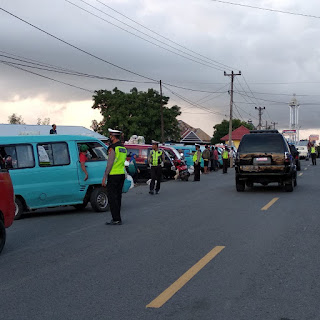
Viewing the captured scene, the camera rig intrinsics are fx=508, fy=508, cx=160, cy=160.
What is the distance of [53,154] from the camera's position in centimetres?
1204

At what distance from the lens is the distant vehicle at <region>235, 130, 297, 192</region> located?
16.4 m

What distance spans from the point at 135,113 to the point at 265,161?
5190 cm

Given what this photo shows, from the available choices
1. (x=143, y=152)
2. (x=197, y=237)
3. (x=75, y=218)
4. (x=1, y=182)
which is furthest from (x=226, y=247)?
(x=143, y=152)

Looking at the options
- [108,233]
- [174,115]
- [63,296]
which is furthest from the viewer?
[174,115]

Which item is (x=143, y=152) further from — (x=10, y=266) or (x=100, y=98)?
(x=100, y=98)

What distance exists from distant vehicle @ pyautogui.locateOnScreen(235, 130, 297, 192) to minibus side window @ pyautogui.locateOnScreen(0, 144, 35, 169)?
24.5ft

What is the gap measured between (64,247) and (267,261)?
3182 millimetres

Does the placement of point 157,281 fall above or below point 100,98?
below

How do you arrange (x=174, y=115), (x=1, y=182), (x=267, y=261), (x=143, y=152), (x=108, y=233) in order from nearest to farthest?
(x=267, y=261) < (x=1, y=182) < (x=108, y=233) < (x=143, y=152) < (x=174, y=115)

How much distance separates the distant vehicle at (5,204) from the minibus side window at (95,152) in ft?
15.6

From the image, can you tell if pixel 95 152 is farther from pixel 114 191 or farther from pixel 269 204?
pixel 269 204

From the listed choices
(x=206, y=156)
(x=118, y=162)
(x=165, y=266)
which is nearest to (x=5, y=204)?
(x=165, y=266)

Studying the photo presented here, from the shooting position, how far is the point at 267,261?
6.64 m

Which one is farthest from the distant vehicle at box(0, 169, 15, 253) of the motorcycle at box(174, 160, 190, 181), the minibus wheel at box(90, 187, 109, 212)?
the motorcycle at box(174, 160, 190, 181)
